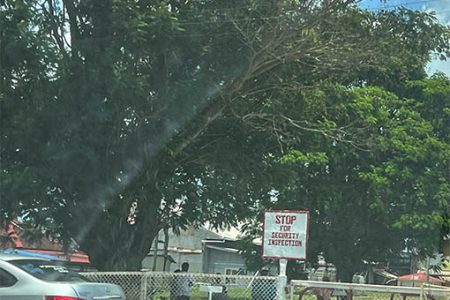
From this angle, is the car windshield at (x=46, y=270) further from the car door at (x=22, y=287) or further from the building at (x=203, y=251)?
the building at (x=203, y=251)

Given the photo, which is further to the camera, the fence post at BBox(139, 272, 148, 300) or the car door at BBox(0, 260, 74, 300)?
the fence post at BBox(139, 272, 148, 300)

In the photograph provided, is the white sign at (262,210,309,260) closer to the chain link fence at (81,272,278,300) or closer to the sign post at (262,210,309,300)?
the sign post at (262,210,309,300)

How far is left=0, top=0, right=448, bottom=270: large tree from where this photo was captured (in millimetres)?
12938

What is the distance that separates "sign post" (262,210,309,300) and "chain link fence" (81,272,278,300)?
1047 millimetres

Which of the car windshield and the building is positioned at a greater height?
the building

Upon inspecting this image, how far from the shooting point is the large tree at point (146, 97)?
12938 millimetres

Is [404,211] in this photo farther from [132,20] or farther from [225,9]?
[132,20]

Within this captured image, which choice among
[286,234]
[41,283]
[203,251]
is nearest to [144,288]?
[286,234]

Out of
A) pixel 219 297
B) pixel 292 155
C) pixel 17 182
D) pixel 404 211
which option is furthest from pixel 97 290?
pixel 404 211

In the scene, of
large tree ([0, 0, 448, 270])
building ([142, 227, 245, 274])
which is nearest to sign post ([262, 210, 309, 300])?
large tree ([0, 0, 448, 270])

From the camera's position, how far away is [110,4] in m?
13.4

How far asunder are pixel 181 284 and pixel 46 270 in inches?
158

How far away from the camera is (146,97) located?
13.3 meters

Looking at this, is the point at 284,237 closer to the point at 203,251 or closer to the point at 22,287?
the point at 22,287
